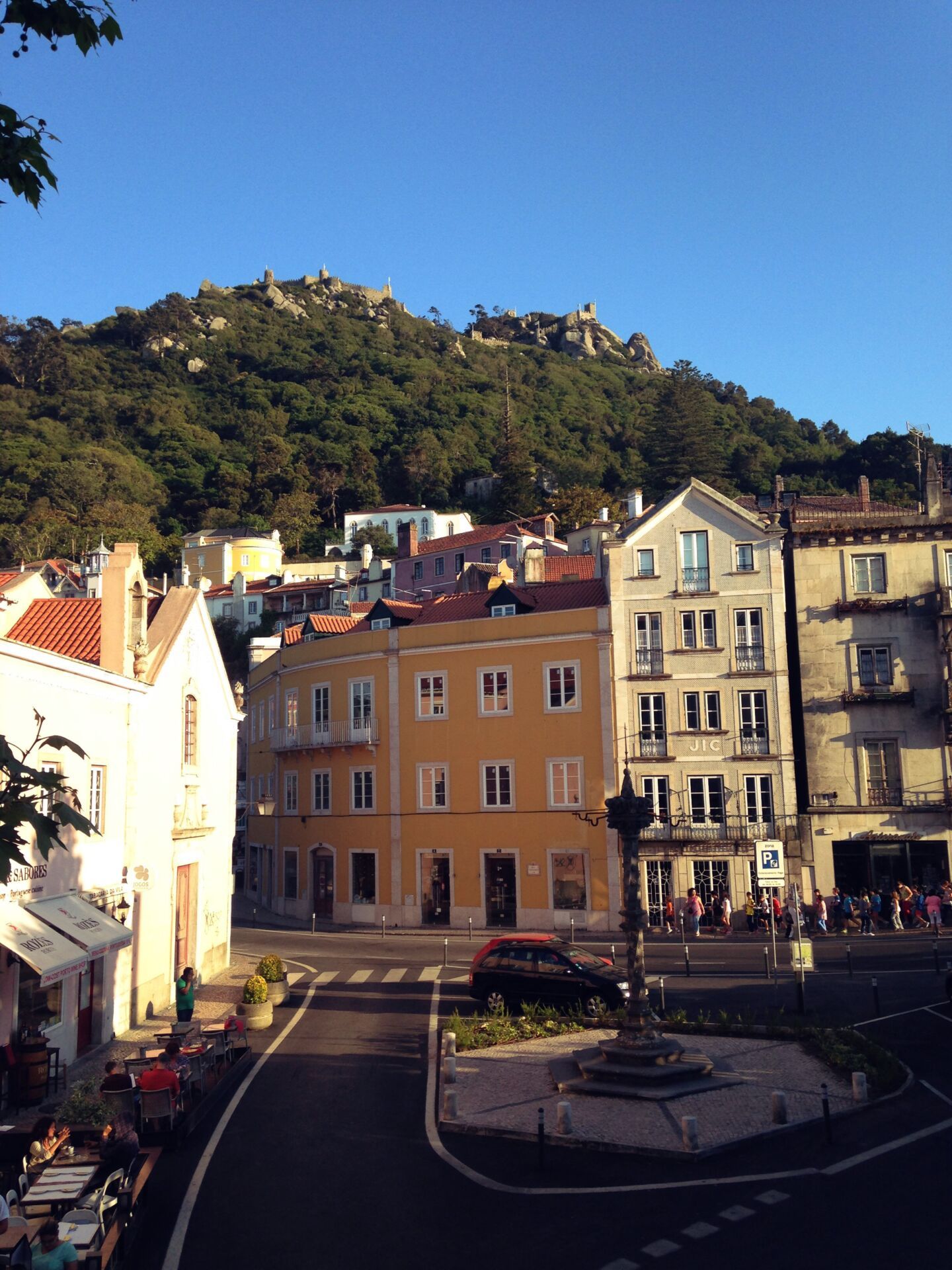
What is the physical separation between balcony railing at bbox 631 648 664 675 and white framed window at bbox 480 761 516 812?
6.10 metres

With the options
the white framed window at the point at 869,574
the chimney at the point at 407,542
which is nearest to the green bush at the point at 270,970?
the white framed window at the point at 869,574

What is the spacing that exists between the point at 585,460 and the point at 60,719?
112 metres

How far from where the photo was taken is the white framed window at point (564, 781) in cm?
4019

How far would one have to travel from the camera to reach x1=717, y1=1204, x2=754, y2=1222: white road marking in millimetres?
11750

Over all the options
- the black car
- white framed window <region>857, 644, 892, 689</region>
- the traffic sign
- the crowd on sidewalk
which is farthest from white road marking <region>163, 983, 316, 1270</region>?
white framed window <region>857, 644, 892, 689</region>

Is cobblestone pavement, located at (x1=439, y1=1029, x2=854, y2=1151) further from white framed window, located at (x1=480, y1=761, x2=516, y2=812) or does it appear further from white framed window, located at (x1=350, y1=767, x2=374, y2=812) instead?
white framed window, located at (x1=350, y1=767, x2=374, y2=812)

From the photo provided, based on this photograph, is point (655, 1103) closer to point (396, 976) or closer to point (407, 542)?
point (396, 976)

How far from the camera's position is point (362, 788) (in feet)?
145

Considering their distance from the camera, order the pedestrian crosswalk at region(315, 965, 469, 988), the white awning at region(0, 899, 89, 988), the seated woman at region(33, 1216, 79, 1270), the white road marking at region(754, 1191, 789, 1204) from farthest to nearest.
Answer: the pedestrian crosswalk at region(315, 965, 469, 988) → the white awning at region(0, 899, 89, 988) → the white road marking at region(754, 1191, 789, 1204) → the seated woman at region(33, 1216, 79, 1270)

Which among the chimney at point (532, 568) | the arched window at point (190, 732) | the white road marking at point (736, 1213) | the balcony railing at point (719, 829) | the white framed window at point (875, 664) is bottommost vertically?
the white road marking at point (736, 1213)

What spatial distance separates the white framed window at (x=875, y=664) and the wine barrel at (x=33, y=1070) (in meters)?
31.9

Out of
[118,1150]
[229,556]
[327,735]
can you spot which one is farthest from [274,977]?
[229,556]

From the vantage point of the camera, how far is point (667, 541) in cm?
4200

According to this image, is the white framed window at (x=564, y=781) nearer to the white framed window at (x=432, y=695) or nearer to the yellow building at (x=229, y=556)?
→ the white framed window at (x=432, y=695)
